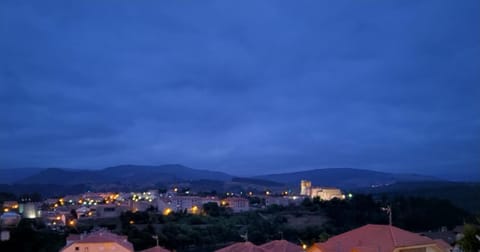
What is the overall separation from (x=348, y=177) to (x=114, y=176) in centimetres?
8107

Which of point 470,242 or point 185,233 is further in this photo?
point 185,233

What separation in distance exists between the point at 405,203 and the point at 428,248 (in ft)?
131

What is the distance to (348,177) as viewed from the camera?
15800 cm

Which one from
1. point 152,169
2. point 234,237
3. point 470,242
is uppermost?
point 152,169

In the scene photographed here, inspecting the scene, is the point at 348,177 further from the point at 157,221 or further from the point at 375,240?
the point at 375,240

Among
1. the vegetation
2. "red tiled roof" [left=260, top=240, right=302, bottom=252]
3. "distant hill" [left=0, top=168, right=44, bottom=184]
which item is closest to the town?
"red tiled roof" [left=260, top=240, right=302, bottom=252]

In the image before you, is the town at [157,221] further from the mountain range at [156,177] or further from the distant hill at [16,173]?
the distant hill at [16,173]

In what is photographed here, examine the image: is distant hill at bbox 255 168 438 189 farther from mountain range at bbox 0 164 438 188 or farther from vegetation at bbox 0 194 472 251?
vegetation at bbox 0 194 472 251

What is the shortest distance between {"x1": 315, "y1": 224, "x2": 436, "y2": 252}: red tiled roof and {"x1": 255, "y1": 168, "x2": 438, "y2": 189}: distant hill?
131 metres

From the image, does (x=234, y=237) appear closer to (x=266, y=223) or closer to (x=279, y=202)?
(x=266, y=223)

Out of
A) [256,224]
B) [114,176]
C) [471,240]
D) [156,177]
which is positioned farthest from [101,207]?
[114,176]

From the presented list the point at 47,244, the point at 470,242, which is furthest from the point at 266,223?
the point at 470,242

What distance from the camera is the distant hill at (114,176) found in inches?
5492

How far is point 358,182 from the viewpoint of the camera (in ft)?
495
